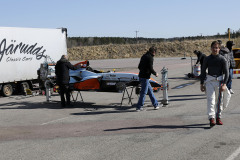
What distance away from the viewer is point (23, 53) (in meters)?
15.9

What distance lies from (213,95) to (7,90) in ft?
34.6

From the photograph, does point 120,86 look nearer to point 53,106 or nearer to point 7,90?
point 53,106

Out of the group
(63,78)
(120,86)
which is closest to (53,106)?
(63,78)

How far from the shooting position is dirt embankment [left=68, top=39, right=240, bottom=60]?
74062mm

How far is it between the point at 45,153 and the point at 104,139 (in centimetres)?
131

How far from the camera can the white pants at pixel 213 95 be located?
7.53 meters

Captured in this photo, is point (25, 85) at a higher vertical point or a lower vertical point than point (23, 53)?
lower

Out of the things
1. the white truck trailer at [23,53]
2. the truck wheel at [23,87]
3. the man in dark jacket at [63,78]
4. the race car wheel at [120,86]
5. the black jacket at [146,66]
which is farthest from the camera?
the truck wheel at [23,87]

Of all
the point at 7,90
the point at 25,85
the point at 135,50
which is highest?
the point at 135,50

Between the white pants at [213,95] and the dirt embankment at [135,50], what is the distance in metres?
63.9

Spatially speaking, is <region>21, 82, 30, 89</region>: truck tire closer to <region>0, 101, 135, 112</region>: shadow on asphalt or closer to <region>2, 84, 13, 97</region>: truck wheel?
<region>2, 84, 13, 97</region>: truck wheel

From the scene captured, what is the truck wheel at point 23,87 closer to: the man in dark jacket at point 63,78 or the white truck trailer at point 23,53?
the white truck trailer at point 23,53

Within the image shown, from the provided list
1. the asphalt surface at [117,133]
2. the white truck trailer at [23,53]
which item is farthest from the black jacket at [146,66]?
the white truck trailer at [23,53]

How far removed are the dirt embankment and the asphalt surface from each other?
61256mm
